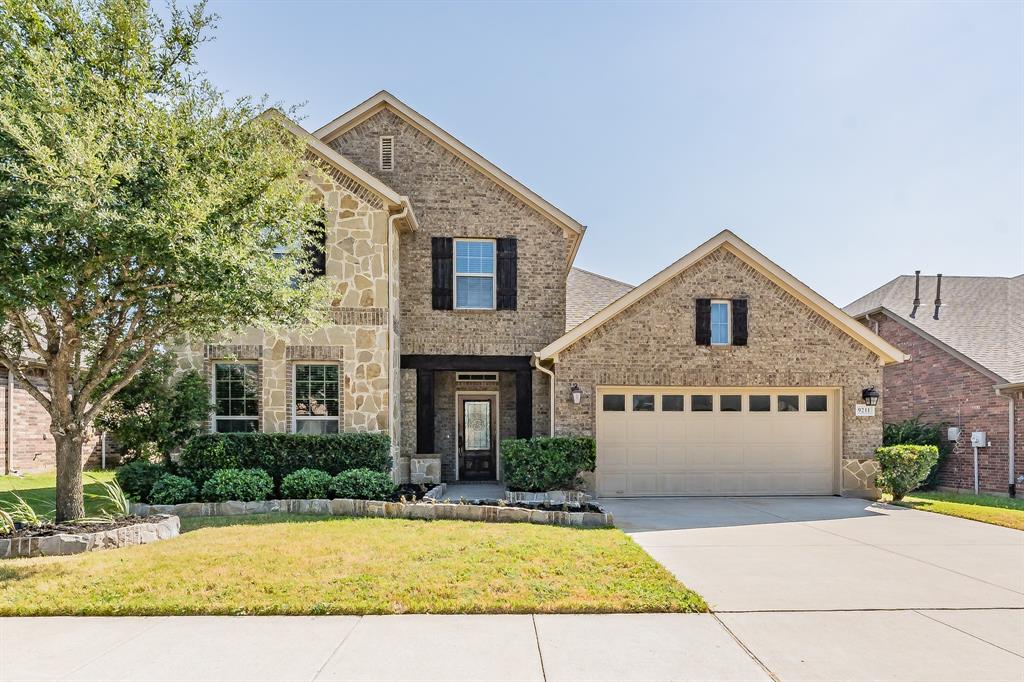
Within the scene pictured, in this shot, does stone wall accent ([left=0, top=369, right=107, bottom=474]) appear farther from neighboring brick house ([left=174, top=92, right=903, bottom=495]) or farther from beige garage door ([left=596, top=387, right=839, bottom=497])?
beige garage door ([left=596, top=387, right=839, bottom=497])

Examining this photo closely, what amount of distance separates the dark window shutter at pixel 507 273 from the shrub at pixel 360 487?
5095 millimetres

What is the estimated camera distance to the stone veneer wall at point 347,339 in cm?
1232

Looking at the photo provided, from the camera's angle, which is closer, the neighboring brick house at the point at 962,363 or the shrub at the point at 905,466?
the shrub at the point at 905,466

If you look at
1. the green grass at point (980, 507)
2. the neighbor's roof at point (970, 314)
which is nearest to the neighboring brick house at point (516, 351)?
the green grass at point (980, 507)

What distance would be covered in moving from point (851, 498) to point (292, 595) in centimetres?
1200

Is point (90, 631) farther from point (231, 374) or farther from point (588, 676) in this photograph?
point (231, 374)

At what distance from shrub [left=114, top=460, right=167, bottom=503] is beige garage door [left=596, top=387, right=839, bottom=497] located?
8594mm

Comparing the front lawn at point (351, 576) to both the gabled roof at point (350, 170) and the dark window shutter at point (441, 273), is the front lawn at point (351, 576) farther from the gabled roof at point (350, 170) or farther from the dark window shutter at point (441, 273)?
the gabled roof at point (350, 170)

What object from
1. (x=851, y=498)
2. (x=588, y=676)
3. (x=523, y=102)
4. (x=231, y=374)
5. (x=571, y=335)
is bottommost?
(x=851, y=498)

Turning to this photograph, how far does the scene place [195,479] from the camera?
1143cm

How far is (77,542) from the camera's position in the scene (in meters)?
7.60

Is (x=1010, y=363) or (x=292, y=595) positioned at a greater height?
(x=1010, y=363)

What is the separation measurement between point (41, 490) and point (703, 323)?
14642mm

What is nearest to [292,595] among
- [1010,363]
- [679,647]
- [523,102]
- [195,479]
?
[679,647]
